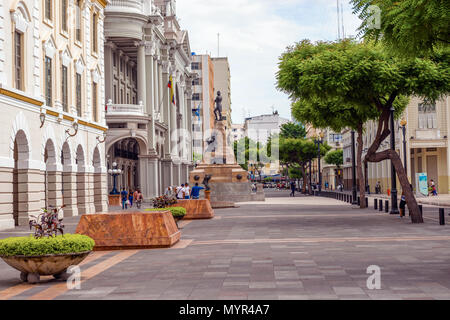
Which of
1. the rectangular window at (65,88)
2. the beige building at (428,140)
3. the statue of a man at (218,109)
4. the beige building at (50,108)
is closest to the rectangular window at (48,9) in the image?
the beige building at (50,108)

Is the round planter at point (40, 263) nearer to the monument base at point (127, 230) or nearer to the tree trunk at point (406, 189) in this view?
the monument base at point (127, 230)

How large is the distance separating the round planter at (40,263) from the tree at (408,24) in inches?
297

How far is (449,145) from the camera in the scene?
63.7 meters

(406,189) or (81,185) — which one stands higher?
(81,185)

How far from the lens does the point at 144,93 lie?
5775cm

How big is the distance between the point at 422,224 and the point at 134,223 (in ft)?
38.9

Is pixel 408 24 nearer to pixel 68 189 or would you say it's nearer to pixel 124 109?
pixel 68 189

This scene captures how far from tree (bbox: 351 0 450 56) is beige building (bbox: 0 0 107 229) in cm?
1593

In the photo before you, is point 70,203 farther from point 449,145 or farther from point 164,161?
point 449,145

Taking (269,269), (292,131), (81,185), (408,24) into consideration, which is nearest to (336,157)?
(292,131)

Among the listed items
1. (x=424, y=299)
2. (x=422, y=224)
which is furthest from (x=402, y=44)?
(x=422, y=224)

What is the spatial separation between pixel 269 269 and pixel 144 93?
Result: 47.3 metres

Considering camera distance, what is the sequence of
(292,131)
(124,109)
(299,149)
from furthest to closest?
(292,131) < (299,149) < (124,109)

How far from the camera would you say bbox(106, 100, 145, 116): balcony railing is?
5357 centimetres
